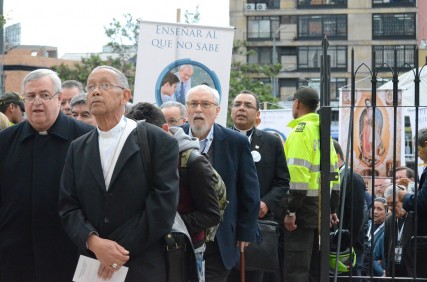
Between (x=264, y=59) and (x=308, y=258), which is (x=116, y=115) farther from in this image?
(x=264, y=59)

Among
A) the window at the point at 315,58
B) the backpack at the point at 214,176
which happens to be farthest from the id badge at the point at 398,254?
the window at the point at 315,58

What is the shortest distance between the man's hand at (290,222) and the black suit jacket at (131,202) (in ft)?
11.2

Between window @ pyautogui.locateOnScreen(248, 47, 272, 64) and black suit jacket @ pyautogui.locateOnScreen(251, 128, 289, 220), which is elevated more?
window @ pyautogui.locateOnScreen(248, 47, 272, 64)

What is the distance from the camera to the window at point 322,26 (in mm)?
76188

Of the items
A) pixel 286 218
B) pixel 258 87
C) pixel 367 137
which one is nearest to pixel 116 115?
pixel 286 218

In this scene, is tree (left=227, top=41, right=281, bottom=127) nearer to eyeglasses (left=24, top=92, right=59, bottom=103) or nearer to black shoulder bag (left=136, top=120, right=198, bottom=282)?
eyeglasses (left=24, top=92, right=59, bottom=103)

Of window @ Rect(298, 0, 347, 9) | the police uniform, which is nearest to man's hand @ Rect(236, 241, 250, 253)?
the police uniform

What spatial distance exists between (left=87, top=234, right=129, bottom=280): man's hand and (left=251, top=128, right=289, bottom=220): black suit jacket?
3.29 metres

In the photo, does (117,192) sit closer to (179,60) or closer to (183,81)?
(183,81)

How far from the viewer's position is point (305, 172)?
863 centimetres

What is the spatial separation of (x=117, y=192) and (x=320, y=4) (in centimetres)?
7297

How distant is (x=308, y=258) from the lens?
8.70 m

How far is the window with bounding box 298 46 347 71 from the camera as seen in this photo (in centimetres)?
7506

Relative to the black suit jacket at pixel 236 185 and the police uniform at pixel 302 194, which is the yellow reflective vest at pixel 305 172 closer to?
the police uniform at pixel 302 194
